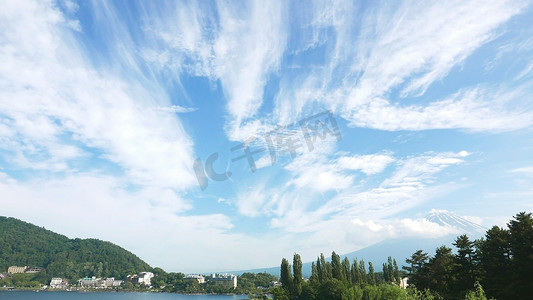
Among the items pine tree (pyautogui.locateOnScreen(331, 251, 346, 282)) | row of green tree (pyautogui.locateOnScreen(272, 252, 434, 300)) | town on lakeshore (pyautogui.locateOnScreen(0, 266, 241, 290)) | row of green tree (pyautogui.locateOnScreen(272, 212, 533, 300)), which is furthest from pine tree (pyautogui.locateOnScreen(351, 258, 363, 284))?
town on lakeshore (pyautogui.locateOnScreen(0, 266, 241, 290))

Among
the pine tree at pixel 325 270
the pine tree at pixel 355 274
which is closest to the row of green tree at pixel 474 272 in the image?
the pine tree at pixel 325 270

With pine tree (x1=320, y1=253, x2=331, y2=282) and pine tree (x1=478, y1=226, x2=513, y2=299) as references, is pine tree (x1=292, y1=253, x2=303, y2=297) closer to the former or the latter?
pine tree (x1=320, y1=253, x2=331, y2=282)

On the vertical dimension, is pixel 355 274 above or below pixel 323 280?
above

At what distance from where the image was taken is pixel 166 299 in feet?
417

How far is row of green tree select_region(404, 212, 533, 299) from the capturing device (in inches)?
941

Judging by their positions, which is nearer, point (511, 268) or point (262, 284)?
point (511, 268)

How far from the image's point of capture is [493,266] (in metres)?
27.2

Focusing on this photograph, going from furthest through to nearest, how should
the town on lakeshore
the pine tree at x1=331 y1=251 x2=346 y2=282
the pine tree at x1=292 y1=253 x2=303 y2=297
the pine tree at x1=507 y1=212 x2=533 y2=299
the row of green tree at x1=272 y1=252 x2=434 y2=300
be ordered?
the town on lakeshore
the pine tree at x1=292 y1=253 x2=303 y2=297
the pine tree at x1=331 y1=251 x2=346 y2=282
the row of green tree at x1=272 y1=252 x2=434 y2=300
the pine tree at x1=507 y1=212 x2=533 y2=299

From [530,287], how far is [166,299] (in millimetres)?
128959

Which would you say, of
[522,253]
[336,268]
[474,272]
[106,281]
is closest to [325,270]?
[336,268]

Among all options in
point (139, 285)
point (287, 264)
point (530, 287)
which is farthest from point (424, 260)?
point (139, 285)

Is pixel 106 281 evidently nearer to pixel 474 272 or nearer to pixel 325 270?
pixel 325 270

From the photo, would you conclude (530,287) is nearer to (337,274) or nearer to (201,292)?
(337,274)

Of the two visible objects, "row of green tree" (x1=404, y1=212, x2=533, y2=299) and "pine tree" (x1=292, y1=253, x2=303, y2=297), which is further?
"pine tree" (x1=292, y1=253, x2=303, y2=297)
